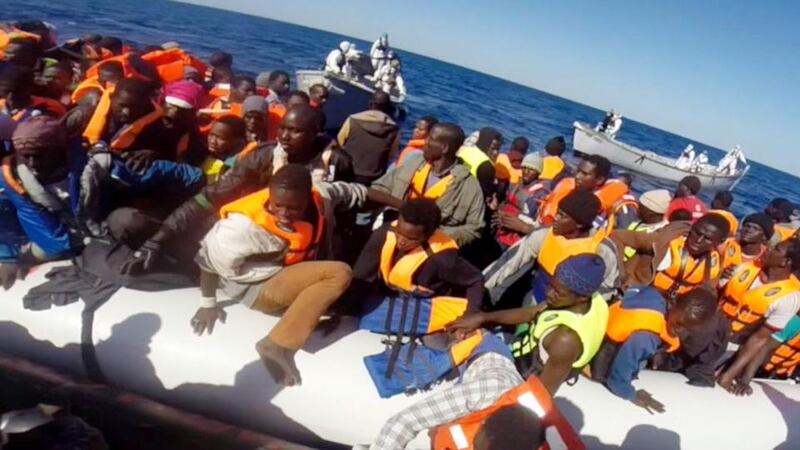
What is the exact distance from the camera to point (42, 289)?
304 cm

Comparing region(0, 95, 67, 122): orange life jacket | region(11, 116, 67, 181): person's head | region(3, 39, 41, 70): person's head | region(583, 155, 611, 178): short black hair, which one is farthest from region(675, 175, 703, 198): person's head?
region(3, 39, 41, 70): person's head

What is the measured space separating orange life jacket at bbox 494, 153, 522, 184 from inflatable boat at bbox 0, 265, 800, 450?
2.70 meters

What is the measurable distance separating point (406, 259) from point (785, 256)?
9.16 ft

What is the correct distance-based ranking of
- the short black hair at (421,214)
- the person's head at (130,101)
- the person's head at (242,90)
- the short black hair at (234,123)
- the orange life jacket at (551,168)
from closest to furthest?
the short black hair at (421,214) → the person's head at (130,101) → the short black hair at (234,123) → the person's head at (242,90) → the orange life jacket at (551,168)

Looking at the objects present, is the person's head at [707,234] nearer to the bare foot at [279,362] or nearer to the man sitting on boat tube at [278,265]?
the man sitting on boat tube at [278,265]

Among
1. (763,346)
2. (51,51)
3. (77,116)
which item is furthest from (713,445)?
(51,51)

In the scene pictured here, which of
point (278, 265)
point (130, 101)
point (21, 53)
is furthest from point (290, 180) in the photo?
point (21, 53)

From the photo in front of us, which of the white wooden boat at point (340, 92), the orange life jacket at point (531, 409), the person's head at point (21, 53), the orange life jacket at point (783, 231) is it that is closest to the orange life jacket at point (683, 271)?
the orange life jacket at point (531, 409)

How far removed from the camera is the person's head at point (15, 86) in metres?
3.67

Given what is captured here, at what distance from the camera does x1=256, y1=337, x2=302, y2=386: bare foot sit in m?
2.76

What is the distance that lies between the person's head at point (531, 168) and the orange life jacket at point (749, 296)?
2071 millimetres

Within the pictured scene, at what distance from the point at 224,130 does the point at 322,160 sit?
2.36 feet

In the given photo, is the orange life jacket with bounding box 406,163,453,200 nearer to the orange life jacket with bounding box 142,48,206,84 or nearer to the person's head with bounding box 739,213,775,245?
the person's head with bounding box 739,213,775,245

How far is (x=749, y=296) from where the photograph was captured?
3959 mm
